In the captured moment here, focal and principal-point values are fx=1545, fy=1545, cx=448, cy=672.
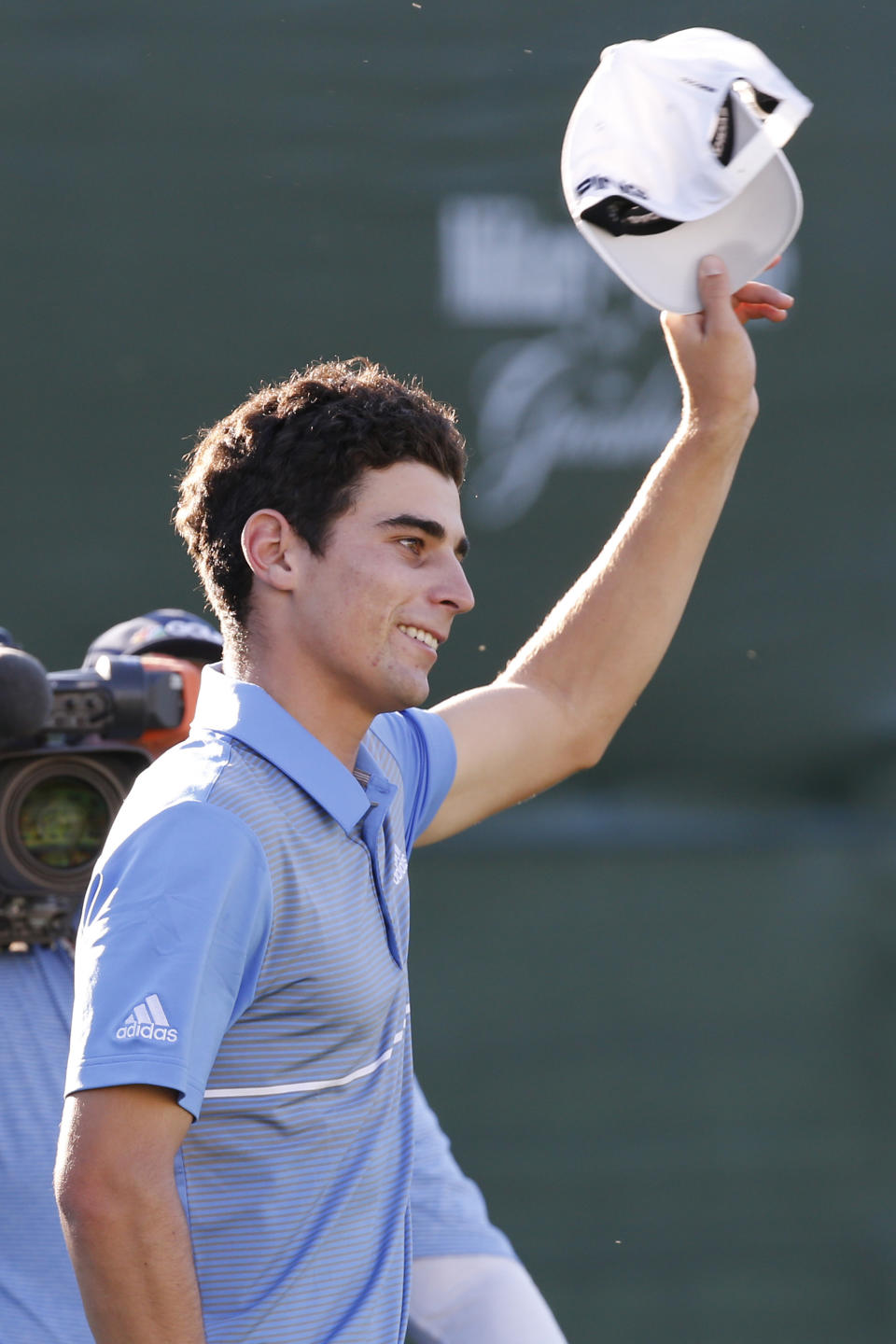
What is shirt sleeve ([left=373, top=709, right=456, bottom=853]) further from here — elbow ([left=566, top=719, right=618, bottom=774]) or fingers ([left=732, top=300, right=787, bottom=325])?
fingers ([left=732, top=300, right=787, bottom=325])

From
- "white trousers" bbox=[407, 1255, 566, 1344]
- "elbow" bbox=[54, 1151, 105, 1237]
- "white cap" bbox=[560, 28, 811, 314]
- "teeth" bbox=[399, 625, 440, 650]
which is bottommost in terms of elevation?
"white trousers" bbox=[407, 1255, 566, 1344]

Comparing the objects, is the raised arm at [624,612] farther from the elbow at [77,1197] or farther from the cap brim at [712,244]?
the elbow at [77,1197]

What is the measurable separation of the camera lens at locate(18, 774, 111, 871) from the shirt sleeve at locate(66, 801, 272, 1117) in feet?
2.48

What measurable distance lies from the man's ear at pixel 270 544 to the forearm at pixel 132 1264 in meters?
0.52

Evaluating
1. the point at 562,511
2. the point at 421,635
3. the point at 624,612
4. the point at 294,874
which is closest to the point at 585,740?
the point at 624,612

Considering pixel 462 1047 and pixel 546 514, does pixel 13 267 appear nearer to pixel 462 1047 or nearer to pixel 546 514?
pixel 546 514

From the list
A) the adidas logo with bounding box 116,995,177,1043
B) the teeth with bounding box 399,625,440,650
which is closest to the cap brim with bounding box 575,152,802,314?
the teeth with bounding box 399,625,440,650

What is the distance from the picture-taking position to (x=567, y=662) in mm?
1624

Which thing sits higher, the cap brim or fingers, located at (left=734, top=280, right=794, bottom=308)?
the cap brim

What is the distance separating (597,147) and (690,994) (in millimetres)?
1526

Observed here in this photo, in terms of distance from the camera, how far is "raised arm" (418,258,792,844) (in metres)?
1.53

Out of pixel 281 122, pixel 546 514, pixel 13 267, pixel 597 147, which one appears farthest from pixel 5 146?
pixel 597 147

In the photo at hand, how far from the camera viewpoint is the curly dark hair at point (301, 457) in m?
1.32

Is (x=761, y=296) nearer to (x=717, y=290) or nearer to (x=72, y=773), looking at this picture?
(x=717, y=290)
